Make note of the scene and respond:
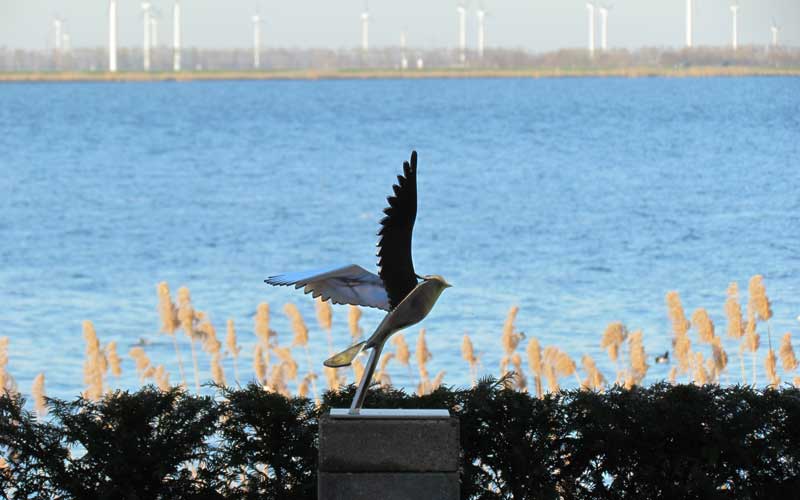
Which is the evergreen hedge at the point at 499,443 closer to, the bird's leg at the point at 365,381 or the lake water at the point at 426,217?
the bird's leg at the point at 365,381

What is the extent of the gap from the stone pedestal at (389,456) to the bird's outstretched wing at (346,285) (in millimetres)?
423

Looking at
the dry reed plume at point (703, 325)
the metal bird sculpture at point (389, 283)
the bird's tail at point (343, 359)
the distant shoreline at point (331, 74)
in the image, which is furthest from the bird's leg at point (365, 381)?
the distant shoreline at point (331, 74)

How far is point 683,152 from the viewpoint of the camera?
44.1m

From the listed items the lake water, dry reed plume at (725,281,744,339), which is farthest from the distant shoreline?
dry reed plume at (725,281,744,339)

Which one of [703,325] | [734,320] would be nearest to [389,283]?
[703,325]

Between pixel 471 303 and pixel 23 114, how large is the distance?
56140 mm

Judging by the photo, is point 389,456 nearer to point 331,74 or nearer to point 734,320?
point 734,320

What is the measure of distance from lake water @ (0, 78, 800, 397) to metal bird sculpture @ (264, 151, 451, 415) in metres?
7.71

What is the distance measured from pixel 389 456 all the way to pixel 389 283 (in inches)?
25.2

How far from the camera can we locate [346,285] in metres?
5.26

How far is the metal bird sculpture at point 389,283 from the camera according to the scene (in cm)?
488

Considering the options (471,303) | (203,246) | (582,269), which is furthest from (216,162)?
(471,303)

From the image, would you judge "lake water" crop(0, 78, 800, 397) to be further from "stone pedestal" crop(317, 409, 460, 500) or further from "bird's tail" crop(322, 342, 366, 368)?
"bird's tail" crop(322, 342, 366, 368)

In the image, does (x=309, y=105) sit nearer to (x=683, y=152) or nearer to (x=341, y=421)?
(x=683, y=152)
